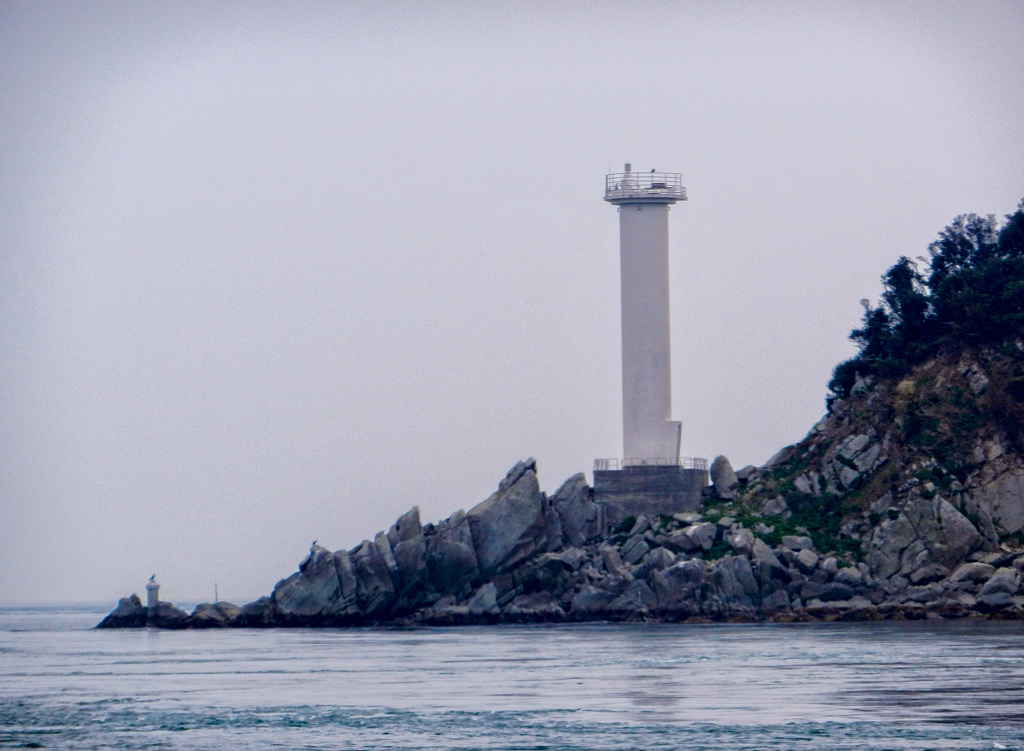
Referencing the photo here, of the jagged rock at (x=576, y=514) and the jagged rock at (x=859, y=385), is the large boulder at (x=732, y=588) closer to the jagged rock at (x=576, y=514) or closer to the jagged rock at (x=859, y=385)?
the jagged rock at (x=576, y=514)

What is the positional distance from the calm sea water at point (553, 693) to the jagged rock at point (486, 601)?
8418 mm

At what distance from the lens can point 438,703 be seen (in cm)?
3109

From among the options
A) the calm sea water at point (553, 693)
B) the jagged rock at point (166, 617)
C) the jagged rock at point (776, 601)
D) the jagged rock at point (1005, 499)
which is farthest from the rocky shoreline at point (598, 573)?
the jagged rock at point (166, 617)

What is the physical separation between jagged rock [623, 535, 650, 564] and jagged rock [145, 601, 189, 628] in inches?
763

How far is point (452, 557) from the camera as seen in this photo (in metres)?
59.8

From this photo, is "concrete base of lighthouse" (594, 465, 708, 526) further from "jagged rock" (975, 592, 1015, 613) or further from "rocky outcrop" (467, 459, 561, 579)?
"jagged rock" (975, 592, 1015, 613)

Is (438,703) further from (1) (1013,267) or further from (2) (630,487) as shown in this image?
(1) (1013,267)

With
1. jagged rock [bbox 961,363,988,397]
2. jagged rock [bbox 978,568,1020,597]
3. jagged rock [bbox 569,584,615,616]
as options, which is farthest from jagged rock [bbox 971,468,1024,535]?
jagged rock [bbox 569,584,615,616]

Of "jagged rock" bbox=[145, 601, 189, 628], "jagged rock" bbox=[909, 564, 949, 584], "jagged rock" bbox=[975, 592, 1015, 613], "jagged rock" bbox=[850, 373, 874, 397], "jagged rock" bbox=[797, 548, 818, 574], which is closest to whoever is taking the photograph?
"jagged rock" bbox=[975, 592, 1015, 613]

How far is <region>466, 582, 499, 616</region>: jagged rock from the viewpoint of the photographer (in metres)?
59.8

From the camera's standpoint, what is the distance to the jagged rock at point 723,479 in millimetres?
63188

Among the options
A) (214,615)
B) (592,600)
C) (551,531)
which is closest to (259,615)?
(214,615)

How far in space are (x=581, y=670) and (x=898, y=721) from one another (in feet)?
40.3

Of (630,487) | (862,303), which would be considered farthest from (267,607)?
(862,303)
